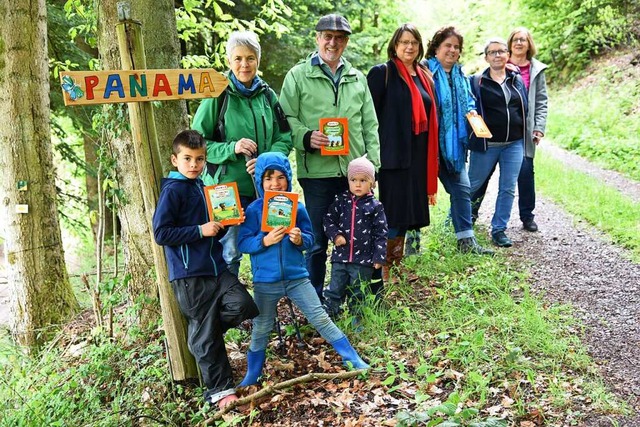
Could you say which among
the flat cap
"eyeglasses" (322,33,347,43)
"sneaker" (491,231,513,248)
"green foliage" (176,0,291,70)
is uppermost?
"green foliage" (176,0,291,70)

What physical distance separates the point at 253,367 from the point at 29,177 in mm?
3781

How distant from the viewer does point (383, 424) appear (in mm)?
3633

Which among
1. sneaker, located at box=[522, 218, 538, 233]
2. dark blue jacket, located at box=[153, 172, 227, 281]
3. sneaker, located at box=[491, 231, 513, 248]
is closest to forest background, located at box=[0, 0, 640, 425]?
dark blue jacket, located at box=[153, 172, 227, 281]

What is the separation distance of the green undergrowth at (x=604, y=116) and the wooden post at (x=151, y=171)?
937cm

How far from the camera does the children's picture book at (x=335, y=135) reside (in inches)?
184

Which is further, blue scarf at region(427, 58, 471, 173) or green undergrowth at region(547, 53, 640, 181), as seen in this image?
green undergrowth at region(547, 53, 640, 181)

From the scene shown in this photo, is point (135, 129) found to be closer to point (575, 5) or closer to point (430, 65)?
point (430, 65)

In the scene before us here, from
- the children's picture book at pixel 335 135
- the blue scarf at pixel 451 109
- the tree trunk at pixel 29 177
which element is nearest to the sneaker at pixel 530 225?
the blue scarf at pixel 451 109

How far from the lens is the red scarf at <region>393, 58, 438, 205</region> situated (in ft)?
17.9

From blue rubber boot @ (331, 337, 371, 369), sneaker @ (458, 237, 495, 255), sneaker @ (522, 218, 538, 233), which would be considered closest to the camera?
blue rubber boot @ (331, 337, 371, 369)

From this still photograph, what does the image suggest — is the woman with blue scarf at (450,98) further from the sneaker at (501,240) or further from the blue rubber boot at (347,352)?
the blue rubber boot at (347,352)

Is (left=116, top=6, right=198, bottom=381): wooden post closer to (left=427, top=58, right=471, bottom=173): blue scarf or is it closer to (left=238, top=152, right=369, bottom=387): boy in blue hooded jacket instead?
(left=238, top=152, right=369, bottom=387): boy in blue hooded jacket

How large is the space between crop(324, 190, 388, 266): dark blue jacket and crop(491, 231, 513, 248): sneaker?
8.40ft

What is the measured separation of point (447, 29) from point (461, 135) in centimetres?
110
